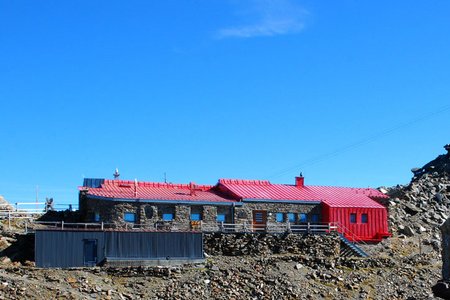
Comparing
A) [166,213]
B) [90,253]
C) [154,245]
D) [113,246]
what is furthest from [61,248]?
[166,213]

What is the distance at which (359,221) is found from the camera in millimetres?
65250

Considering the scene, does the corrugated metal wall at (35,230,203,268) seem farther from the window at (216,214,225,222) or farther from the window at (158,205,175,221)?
the window at (216,214,225,222)

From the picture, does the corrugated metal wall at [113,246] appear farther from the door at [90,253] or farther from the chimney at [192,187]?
the chimney at [192,187]

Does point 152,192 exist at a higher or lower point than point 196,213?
higher

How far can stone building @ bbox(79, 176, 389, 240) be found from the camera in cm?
5688

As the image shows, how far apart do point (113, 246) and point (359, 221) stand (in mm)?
24099

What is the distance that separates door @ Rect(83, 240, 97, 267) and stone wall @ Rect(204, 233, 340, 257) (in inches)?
353

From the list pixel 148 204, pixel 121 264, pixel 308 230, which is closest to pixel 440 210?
pixel 308 230

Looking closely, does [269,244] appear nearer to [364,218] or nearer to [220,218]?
[220,218]

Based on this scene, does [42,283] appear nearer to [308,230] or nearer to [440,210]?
[308,230]

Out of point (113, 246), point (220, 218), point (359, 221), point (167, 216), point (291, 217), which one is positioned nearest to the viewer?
point (113, 246)

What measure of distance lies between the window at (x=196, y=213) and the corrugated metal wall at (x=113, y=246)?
12.7 feet

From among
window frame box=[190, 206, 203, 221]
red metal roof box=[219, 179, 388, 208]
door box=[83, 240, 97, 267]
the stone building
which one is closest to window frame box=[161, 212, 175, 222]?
the stone building

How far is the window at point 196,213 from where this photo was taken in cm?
5869
